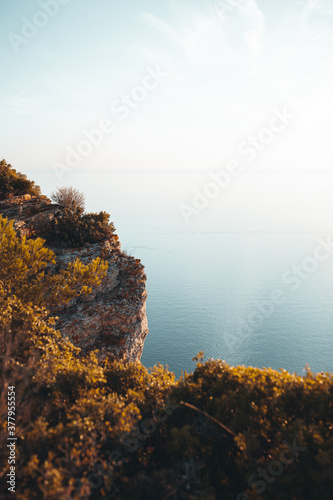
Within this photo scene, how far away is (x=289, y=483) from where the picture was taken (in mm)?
4555

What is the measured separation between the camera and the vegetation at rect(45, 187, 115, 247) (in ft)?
57.6

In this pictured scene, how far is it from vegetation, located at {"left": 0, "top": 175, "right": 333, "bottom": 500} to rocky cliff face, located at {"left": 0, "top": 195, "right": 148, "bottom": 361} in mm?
6923

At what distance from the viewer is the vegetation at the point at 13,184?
68.4ft

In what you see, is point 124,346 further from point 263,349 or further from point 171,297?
point 171,297

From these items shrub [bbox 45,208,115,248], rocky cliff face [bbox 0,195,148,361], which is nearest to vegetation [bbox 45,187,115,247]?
shrub [bbox 45,208,115,248]

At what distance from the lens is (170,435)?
588cm

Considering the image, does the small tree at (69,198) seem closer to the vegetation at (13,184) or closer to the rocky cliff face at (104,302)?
the rocky cliff face at (104,302)

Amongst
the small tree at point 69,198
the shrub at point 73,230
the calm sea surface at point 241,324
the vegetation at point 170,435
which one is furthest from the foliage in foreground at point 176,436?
the calm sea surface at point 241,324

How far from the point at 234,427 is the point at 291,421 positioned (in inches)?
45.8

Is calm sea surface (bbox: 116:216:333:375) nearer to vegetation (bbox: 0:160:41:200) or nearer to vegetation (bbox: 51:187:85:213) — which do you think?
vegetation (bbox: 0:160:41:200)

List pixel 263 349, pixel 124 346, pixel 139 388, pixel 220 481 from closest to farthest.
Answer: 1. pixel 220 481
2. pixel 139 388
3. pixel 124 346
4. pixel 263 349

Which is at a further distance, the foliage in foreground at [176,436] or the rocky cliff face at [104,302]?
the rocky cliff face at [104,302]

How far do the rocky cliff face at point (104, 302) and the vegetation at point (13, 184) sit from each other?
2.13 metres

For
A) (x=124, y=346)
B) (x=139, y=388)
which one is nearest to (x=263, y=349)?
(x=124, y=346)
